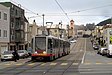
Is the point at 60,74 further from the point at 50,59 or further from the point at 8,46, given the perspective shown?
the point at 8,46

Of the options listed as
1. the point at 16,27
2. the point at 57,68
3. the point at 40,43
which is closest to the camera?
the point at 57,68

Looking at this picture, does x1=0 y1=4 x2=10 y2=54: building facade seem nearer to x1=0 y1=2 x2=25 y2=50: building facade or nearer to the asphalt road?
x1=0 y1=2 x2=25 y2=50: building facade

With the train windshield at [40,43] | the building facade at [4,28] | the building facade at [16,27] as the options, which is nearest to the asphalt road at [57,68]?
the train windshield at [40,43]

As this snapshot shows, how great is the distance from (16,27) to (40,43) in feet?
135

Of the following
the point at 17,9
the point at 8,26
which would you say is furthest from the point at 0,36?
the point at 17,9

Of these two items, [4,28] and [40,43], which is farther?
[4,28]

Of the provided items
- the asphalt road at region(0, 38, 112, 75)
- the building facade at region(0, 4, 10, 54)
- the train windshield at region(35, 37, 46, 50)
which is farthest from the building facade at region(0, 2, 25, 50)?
the asphalt road at region(0, 38, 112, 75)

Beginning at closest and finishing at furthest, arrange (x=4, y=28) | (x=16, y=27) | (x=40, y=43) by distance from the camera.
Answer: (x=40, y=43)
(x=4, y=28)
(x=16, y=27)

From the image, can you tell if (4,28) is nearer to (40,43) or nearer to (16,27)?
(16,27)

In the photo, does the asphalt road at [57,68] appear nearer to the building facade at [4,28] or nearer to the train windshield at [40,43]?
the train windshield at [40,43]

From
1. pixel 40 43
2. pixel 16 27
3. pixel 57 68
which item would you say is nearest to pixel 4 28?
pixel 16 27

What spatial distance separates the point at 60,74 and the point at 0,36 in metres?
42.1

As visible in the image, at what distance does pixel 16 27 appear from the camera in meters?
76.2

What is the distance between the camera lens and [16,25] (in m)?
76.9
